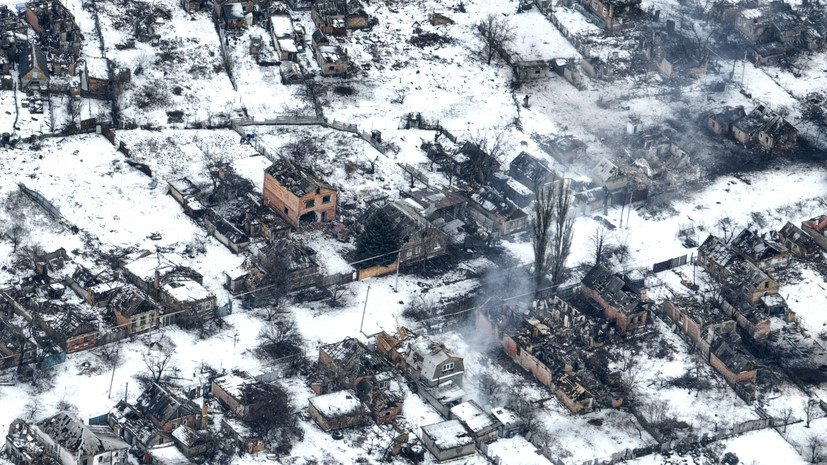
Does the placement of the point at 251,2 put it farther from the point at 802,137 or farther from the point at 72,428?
the point at 72,428

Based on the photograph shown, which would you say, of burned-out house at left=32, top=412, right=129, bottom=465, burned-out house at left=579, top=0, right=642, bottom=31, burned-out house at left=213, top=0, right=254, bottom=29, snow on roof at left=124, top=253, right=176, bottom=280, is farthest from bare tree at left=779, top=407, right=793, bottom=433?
burned-out house at left=213, top=0, right=254, bottom=29

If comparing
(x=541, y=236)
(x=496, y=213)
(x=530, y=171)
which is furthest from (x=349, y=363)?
(x=530, y=171)

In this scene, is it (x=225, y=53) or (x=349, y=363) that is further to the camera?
(x=225, y=53)

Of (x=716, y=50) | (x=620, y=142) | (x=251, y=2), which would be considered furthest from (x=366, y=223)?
(x=716, y=50)

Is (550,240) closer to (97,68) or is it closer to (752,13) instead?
(97,68)

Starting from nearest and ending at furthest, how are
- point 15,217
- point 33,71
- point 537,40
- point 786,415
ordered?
point 786,415 < point 15,217 < point 33,71 < point 537,40

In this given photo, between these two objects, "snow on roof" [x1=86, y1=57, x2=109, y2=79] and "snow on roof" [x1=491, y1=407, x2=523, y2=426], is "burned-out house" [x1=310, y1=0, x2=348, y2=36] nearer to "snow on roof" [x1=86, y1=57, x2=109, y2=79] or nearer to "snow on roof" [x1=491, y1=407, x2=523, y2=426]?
"snow on roof" [x1=86, y1=57, x2=109, y2=79]

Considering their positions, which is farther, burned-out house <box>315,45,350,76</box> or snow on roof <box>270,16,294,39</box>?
snow on roof <box>270,16,294,39</box>

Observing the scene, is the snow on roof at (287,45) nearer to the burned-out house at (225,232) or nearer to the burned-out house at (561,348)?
the burned-out house at (225,232)
